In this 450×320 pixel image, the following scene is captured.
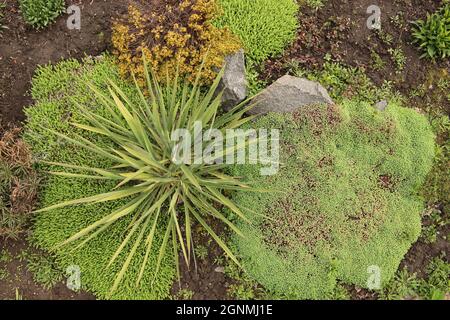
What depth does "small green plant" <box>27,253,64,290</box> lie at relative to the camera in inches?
181

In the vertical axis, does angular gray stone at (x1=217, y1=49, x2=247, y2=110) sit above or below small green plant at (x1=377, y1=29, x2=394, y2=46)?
below

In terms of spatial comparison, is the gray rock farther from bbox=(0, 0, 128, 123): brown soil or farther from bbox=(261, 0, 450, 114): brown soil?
bbox=(0, 0, 128, 123): brown soil

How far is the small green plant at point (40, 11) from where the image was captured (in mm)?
4863

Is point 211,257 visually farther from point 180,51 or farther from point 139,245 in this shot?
point 180,51

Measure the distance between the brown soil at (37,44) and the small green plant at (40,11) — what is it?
7 cm

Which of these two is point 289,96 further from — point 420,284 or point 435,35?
point 420,284

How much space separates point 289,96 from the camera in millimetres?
4777

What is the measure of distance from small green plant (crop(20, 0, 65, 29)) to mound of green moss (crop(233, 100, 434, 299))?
7.91ft

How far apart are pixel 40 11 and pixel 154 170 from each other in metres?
2.20

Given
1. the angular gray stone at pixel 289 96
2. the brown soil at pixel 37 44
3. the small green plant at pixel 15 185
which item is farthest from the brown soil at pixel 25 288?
the angular gray stone at pixel 289 96

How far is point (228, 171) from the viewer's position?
4734 mm

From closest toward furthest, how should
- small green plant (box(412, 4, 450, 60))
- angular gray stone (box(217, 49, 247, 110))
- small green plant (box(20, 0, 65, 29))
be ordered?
angular gray stone (box(217, 49, 247, 110)), small green plant (box(20, 0, 65, 29)), small green plant (box(412, 4, 450, 60))

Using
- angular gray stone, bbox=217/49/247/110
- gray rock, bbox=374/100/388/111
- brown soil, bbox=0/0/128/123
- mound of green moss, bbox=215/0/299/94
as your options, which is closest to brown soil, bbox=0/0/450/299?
brown soil, bbox=0/0/128/123

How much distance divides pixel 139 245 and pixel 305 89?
2.27m
